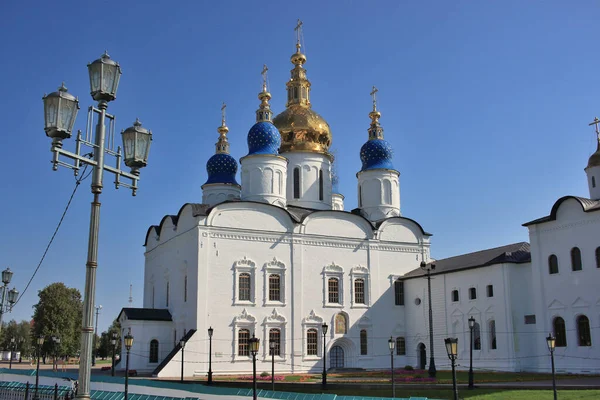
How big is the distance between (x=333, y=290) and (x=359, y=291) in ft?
5.13

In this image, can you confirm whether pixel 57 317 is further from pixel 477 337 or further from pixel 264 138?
pixel 477 337

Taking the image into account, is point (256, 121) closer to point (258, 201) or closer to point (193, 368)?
point (258, 201)

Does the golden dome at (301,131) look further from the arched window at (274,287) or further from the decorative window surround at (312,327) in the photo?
the decorative window surround at (312,327)

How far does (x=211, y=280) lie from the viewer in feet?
92.3

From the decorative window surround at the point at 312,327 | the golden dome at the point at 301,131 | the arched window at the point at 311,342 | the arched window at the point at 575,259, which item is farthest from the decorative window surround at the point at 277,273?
the arched window at the point at 575,259

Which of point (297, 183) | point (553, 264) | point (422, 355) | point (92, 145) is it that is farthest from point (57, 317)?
point (92, 145)

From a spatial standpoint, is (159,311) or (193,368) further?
(159,311)

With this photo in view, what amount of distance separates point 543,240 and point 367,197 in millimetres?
11519

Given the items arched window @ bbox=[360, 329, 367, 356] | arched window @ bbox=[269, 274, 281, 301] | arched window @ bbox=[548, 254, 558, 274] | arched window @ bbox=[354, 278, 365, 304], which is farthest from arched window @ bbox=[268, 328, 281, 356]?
arched window @ bbox=[548, 254, 558, 274]

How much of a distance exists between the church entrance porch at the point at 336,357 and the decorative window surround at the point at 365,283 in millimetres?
2344

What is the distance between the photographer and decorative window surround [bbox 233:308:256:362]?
28.0 metres

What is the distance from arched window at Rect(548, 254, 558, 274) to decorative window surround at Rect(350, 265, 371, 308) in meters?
9.67

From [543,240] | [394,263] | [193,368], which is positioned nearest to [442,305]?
[394,263]

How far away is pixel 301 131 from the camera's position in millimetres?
35406
